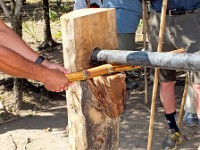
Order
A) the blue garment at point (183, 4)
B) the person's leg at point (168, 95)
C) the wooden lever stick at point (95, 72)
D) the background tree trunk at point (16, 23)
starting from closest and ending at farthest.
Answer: the wooden lever stick at point (95, 72) < the blue garment at point (183, 4) < the person's leg at point (168, 95) < the background tree trunk at point (16, 23)

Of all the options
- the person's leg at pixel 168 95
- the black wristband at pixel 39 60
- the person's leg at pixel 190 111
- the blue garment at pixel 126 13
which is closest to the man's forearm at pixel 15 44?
the black wristband at pixel 39 60

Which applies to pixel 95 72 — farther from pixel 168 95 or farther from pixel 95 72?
pixel 168 95

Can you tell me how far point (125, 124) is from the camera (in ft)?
16.2

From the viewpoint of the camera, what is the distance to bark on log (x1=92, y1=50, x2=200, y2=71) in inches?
61.5

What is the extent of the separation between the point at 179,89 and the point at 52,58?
2.58m

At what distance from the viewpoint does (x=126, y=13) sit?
184 inches

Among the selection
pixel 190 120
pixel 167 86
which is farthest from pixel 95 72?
pixel 190 120

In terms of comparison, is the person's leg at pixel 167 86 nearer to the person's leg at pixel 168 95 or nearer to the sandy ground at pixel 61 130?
the person's leg at pixel 168 95

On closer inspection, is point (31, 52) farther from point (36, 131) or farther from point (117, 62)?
point (36, 131)

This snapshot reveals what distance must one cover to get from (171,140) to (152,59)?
268 cm

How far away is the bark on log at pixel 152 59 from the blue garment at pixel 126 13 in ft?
8.95

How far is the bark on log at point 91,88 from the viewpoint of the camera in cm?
190

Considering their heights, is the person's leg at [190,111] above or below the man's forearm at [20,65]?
below

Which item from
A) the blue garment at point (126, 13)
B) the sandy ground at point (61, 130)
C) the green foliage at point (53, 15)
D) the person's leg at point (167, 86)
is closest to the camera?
the person's leg at point (167, 86)
